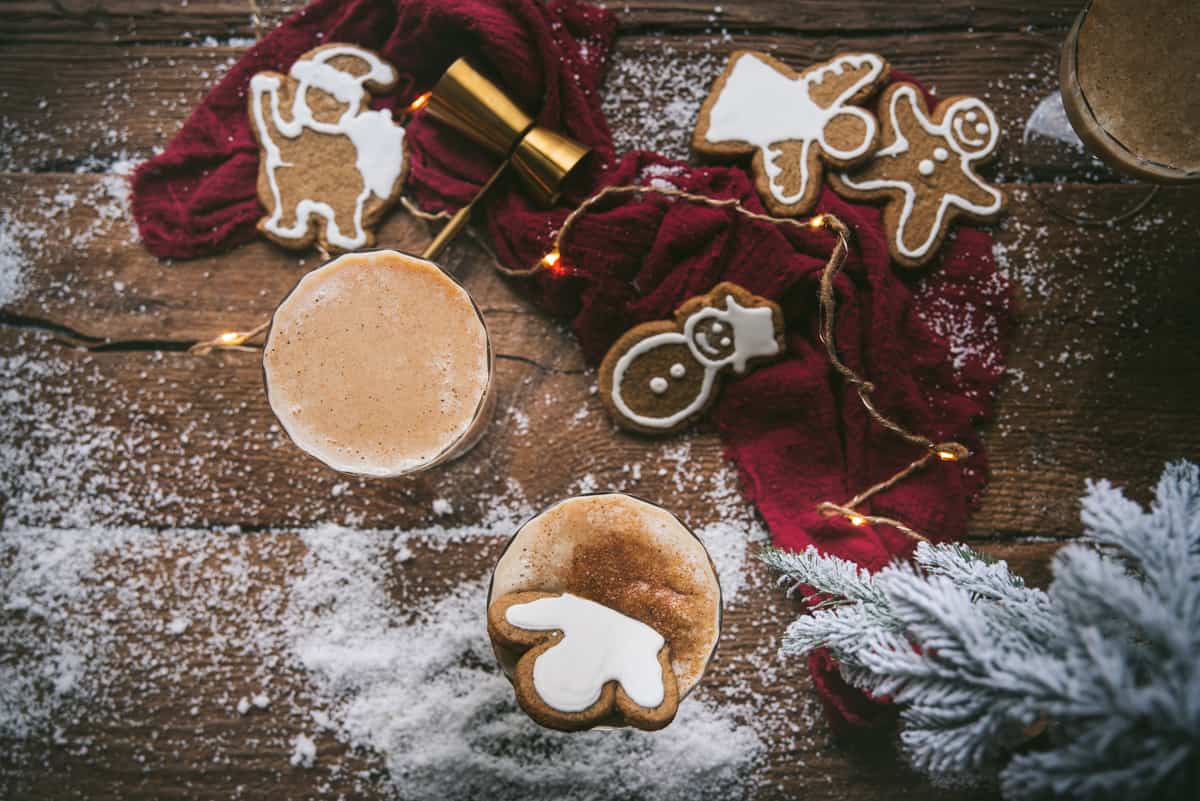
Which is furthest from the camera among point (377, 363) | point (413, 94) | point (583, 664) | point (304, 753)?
point (413, 94)

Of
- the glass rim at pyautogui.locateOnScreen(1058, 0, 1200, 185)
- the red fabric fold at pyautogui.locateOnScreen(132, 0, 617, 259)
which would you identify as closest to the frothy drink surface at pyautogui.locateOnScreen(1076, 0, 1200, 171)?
the glass rim at pyautogui.locateOnScreen(1058, 0, 1200, 185)

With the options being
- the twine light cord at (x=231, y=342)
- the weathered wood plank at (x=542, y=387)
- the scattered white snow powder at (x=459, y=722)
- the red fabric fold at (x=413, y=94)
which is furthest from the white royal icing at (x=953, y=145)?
the twine light cord at (x=231, y=342)

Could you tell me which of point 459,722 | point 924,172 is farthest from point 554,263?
point 459,722

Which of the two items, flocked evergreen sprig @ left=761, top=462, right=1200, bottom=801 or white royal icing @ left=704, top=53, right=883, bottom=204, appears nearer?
flocked evergreen sprig @ left=761, top=462, right=1200, bottom=801

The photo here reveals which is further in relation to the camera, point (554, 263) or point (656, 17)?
point (656, 17)

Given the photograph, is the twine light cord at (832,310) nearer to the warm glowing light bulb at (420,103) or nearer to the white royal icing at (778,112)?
the white royal icing at (778,112)

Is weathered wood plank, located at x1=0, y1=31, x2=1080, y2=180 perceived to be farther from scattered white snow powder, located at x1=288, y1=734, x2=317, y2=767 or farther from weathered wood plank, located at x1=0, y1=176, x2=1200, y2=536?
scattered white snow powder, located at x1=288, y1=734, x2=317, y2=767

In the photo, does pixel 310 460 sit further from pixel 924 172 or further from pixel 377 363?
pixel 924 172
